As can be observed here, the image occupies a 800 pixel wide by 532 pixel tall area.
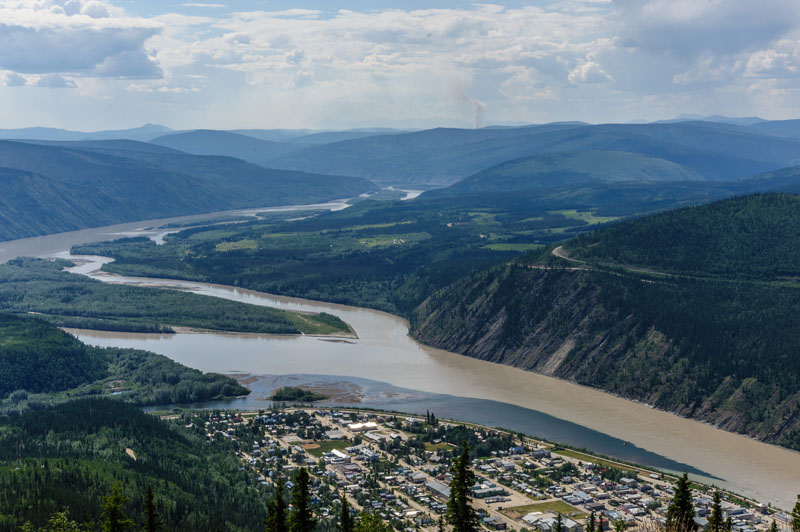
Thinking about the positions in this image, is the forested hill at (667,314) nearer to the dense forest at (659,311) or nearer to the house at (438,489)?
the dense forest at (659,311)

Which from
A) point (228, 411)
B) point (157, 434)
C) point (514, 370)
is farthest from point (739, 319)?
point (157, 434)

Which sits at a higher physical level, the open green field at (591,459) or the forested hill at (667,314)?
the forested hill at (667,314)

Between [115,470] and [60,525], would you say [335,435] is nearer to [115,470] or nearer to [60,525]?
[115,470]

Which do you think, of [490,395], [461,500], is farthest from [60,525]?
[490,395]

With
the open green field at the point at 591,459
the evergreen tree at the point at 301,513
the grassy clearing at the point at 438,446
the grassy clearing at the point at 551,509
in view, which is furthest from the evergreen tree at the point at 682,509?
the grassy clearing at the point at 438,446

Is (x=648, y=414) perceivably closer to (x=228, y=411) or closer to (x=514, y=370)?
(x=514, y=370)

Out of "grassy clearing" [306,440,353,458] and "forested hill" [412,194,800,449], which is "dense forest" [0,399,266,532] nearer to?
"grassy clearing" [306,440,353,458]

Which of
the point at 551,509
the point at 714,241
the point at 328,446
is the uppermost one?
the point at 714,241
